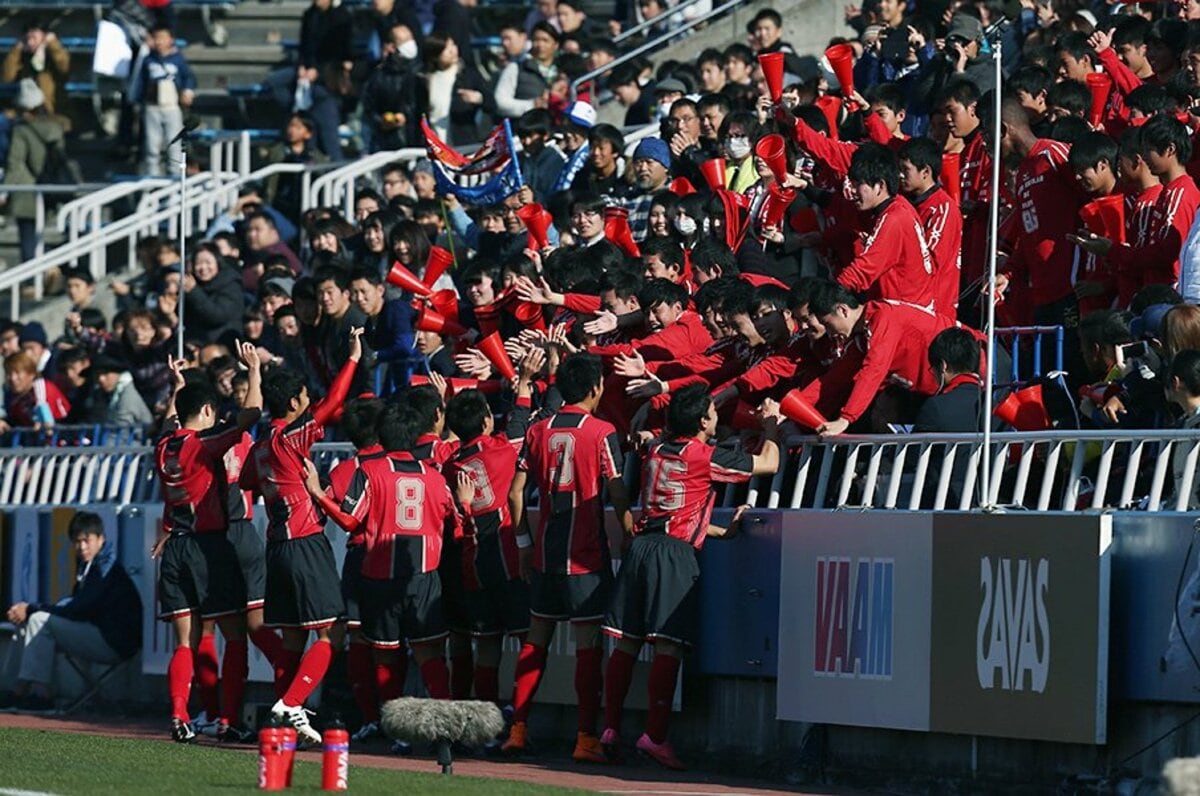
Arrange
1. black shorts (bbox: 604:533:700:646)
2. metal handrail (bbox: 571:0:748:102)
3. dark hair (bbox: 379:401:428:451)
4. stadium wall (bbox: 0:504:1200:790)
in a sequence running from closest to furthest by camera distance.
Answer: stadium wall (bbox: 0:504:1200:790) → black shorts (bbox: 604:533:700:646) → dark hair (bbox: 379:401:428:451) → metal handrail (bbox: 571:0:748:102)

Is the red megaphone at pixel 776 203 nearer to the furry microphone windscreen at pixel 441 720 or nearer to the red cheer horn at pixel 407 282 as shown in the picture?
the red cheer horn at pixel 407 282

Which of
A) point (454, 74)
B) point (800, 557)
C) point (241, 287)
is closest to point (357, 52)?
point (454, 74)

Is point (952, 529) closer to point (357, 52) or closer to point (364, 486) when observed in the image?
point (364, 486)

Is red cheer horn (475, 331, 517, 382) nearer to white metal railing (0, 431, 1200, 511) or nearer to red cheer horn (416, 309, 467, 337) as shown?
red cheer horn (416, 309, 467, 337)

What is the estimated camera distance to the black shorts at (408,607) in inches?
638

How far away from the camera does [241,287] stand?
75.6ft

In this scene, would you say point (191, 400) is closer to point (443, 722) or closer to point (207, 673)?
point (207, 673)

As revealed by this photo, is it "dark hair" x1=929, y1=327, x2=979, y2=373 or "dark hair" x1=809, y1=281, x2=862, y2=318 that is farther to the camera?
"dark hair" x1=809, y1=281, x2=862, y2=318

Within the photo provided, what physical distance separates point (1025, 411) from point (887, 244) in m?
1.41

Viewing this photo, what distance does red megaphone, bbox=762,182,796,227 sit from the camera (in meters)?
16.8

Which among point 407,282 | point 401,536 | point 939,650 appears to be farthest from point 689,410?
point 407,282

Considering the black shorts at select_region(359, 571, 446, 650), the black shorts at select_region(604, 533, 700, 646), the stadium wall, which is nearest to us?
the stadium wall

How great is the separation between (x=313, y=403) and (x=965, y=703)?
6.59m

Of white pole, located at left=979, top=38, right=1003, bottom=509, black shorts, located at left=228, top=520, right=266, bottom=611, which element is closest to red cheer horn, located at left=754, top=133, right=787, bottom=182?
white pole, located at left=979, top=38, right=1003, bottom=509
